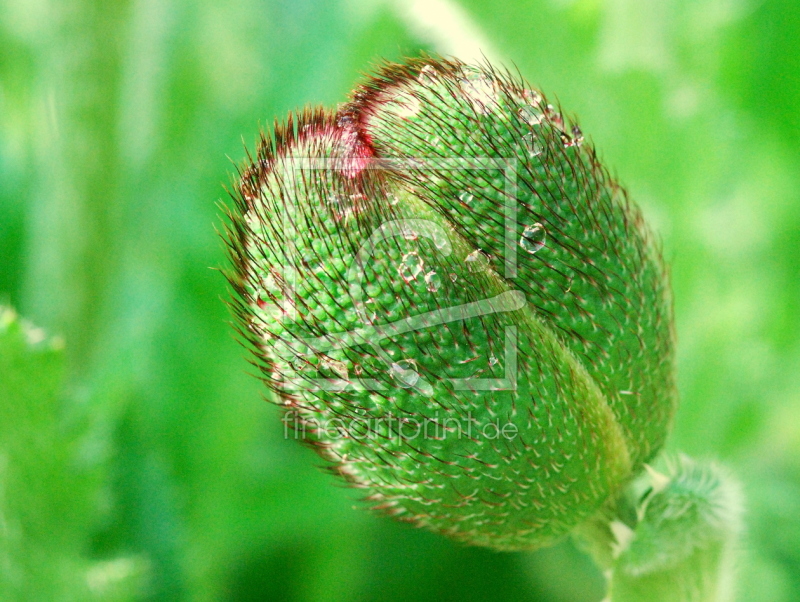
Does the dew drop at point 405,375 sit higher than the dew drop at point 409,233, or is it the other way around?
the dew drop at point 409,233

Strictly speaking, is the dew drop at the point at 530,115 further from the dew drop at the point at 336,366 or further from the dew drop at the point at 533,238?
the dew drop at the point at 336,366

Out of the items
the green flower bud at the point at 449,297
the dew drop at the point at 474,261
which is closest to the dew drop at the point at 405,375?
the green flower bud at the point at 449,297

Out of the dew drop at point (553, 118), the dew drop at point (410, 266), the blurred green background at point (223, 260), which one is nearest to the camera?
the dew drop at point (410, 266)

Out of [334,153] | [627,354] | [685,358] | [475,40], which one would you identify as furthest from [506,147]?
[685,358]

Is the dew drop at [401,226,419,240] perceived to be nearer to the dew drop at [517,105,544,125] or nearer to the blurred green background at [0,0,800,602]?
the dew drop at [517,105,544,125]

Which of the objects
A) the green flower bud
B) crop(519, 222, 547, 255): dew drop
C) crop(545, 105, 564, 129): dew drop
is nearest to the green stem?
the green flower bud

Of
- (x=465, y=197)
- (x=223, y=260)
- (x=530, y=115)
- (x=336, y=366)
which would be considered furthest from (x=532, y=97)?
(x=223, y=260)

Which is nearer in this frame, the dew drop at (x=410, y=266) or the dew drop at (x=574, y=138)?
the dew drop at (x=410, y=266)

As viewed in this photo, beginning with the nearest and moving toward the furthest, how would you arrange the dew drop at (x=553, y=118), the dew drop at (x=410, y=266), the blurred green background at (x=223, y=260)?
the dew drop at (x=410, y=266) → the dew drop at (x=553, y=118) → the blurred green background at (x=223, y=260)
